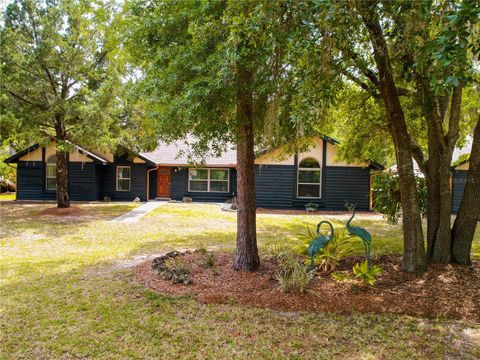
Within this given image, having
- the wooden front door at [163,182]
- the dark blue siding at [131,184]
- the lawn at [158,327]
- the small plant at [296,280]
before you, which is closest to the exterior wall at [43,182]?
the dark blue siding at [131,184]

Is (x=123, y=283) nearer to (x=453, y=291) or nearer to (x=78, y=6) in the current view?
(x=453, y=291)

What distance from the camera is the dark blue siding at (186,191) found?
21.2m

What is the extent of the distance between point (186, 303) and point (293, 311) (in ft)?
5.20

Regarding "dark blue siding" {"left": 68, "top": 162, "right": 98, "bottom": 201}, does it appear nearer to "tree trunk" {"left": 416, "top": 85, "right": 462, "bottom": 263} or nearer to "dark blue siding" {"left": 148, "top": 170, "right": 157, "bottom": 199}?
"dark blue siding" {"left": 148, "top": 170, "right": 157, "bottom": 199}

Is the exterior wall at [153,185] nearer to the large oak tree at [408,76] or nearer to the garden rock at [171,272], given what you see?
the garden rock at [171,272]

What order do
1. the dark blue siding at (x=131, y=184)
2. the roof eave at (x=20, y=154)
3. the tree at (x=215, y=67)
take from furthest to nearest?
the dark blue siding at (x=131, y=184), the roof eave at (x=20, y=154), the tree at (x=215, y=67)

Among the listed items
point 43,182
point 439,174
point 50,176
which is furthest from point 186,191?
point 439,174

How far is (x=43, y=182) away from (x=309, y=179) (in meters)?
15.9

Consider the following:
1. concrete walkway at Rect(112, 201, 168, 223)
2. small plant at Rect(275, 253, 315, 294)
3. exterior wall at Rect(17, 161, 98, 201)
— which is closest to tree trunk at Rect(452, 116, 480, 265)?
small plant at Rect(275, 253, 315, 294)

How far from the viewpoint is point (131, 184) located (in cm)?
2123

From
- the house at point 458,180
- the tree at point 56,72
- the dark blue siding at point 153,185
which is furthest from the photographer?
the dark blue siding at point 153,185

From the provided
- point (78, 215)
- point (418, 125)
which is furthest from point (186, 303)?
point (78, 215)

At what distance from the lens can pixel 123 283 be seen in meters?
5.93

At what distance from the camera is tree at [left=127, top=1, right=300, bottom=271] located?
4500 millimetres
